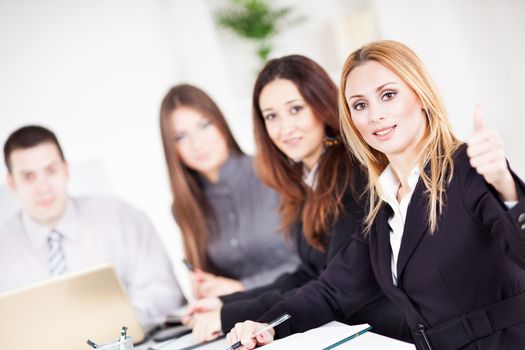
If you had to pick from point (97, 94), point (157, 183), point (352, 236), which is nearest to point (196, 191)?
point (157, 183)

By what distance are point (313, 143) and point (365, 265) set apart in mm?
536

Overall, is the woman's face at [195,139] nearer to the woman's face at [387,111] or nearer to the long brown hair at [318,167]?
the long brown hair at [318,167]

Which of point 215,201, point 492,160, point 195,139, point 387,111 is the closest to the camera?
point 492,160

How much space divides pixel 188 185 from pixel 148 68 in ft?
2.45

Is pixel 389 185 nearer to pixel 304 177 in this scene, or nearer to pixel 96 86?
pixel 304 177

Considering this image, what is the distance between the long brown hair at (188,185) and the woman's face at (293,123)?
3.76ft

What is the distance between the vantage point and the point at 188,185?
10.3 ft

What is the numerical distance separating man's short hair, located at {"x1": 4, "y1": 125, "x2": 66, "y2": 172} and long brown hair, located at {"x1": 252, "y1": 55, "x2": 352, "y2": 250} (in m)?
1.18

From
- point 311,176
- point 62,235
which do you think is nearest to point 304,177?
point 311,176

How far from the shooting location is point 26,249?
2.66 meters

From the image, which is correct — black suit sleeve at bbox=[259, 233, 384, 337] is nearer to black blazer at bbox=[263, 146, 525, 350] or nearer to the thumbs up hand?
black blazer at bbox=[263, 146, 525, 350]

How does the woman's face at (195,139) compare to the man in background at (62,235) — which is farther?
the woman's face at (195,139)

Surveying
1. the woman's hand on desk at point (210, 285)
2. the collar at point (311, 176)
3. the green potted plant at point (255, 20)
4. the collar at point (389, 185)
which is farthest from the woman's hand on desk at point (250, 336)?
the green potted plant at point (255, 20)

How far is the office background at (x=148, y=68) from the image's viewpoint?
284 centimetres
